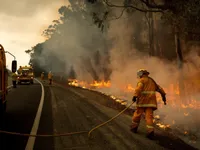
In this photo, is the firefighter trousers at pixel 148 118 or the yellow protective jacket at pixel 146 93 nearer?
the firefighter trousers at pixel 148 118

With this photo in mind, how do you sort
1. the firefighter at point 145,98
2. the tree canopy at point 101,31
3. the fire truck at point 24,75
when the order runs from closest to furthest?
the firefighter at point 145,98, the tree canopy at point 101,31, the fire truck at point 24,75

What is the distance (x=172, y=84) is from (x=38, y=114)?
37.8 ft

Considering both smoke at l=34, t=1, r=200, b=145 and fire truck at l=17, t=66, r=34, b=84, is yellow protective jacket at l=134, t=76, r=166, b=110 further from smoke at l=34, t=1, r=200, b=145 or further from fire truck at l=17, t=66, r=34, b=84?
fire truck at l=17, t=66, r=34, b=84

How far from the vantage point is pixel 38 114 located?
916cm

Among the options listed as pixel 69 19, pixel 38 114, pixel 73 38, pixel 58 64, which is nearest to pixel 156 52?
pixel 38 114

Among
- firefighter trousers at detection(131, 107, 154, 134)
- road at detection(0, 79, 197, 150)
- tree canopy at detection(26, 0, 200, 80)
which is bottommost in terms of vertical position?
road at detection(0, 79, 197, 150)

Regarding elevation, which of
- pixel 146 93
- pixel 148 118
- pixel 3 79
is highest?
pixel 3 79

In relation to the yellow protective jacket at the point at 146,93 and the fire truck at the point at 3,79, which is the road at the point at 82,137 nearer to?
the fire truck at the point at 3,79

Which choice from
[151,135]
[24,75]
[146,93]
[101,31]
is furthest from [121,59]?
[151,135]

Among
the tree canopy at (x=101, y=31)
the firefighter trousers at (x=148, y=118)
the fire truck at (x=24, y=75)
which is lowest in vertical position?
the firefighter trousers at (x=148, y=118)

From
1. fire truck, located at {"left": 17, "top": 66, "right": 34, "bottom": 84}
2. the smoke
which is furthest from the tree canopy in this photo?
fire truck, located at {"left": 17, "top": 66, "right": 34, "bottom": 84}

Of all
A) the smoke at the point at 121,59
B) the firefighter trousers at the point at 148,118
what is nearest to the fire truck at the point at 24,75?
the smoke at the point at 121,59

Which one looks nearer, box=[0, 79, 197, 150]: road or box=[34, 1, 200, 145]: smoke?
box=[0, 79, 197, 150]: road

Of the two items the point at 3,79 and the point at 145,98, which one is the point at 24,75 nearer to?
the point at 3,79
